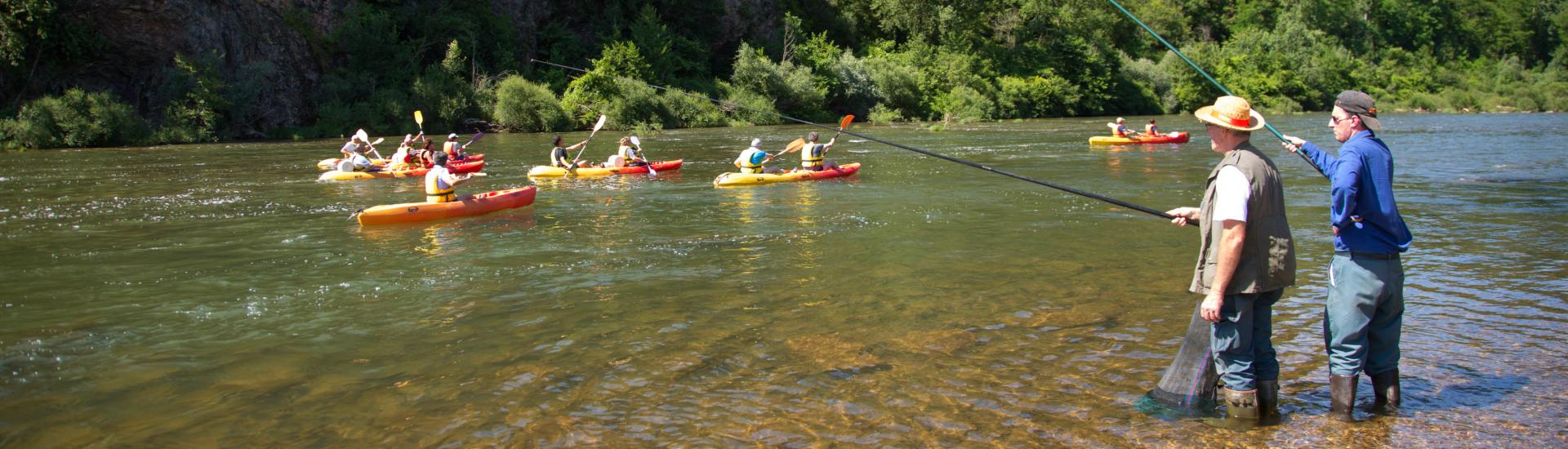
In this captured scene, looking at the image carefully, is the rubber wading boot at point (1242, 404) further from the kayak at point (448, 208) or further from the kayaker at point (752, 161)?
the kayaker at point (752, 161)

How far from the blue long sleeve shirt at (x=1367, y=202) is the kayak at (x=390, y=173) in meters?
15.1

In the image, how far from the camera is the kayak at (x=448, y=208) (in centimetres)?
1161

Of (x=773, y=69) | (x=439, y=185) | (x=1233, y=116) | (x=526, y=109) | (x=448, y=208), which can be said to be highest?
(x=773, y=69)

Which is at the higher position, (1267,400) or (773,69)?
(773,69)

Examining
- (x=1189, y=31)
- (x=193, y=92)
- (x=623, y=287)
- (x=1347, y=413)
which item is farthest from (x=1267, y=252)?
(x=1189, y=31)

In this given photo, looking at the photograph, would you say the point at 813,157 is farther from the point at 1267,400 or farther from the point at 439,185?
the point at 1267,400

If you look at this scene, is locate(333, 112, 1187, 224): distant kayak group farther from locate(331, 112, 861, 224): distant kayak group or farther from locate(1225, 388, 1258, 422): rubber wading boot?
locate(1225, 388, 1258, 422): rubber wading boot

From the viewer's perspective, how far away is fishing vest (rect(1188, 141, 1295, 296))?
388 cm

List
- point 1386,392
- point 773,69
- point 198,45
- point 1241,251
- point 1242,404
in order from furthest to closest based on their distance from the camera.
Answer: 1. point 773,69
2. point 198,45
3. point 1386,392
4. point 1242,404
5. point 1241,251

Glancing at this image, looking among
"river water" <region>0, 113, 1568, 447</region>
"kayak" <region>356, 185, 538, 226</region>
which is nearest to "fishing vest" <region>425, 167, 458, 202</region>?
"kayak" <region>356, 185, 538, 226</region>

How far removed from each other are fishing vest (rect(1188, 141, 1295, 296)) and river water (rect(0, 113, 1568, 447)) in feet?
2.36

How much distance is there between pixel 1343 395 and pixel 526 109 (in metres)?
33.1

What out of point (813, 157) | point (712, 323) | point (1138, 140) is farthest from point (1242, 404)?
point (1138, 140)

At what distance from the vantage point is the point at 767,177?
15992 millimetres
